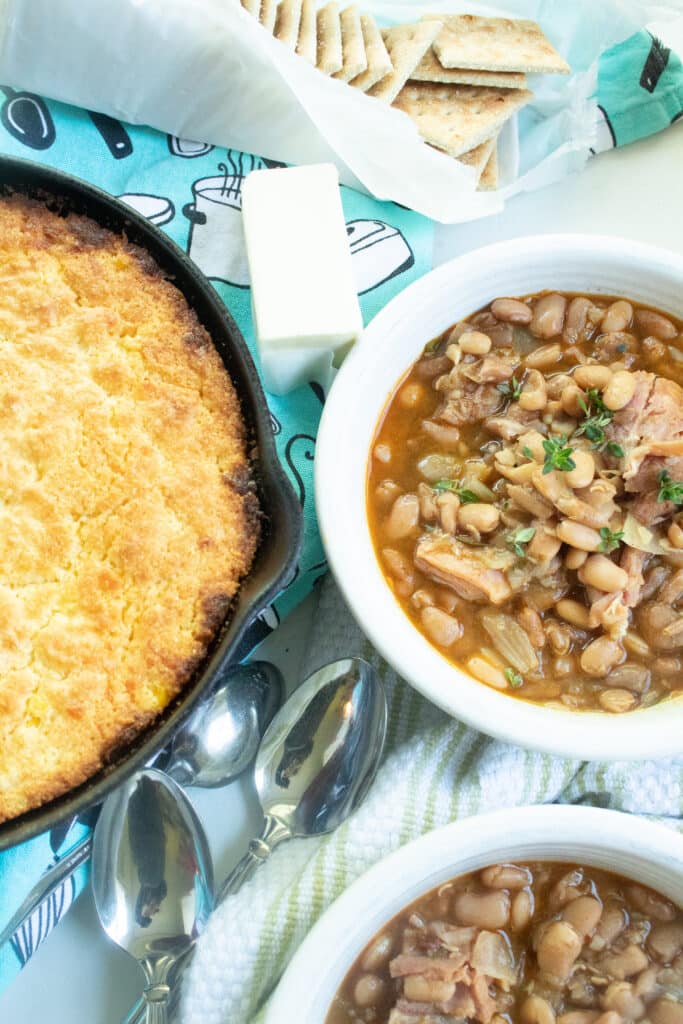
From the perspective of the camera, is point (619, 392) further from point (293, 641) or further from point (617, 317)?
point (293, 641)

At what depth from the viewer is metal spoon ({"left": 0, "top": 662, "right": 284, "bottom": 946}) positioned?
8.00ft

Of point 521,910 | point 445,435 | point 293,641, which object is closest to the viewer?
point 521,910

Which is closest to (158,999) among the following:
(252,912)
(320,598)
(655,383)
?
(252,912)

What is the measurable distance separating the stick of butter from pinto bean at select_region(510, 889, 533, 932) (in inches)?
47.3

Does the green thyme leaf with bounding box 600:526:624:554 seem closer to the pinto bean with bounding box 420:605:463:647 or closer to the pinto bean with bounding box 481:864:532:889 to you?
the pinto bean with bounding box 420:605:463:647

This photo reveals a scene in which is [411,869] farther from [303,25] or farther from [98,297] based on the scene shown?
[303,25]

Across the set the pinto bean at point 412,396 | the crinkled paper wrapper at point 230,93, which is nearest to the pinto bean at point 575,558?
the pinto bean at point 412,396

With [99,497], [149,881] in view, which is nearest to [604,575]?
[99,497]

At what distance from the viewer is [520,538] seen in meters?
2.13

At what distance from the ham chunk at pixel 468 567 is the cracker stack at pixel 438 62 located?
1.09 metres

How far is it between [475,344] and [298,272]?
1.36 ft

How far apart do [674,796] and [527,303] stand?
1.14m

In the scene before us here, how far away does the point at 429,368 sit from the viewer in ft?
7.68

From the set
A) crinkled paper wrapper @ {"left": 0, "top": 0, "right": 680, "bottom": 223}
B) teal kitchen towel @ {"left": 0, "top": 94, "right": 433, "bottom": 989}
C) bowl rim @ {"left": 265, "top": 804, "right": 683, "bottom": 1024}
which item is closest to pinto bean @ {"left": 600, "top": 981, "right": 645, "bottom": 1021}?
bowl rim @ {"left": 265, "top": 804, "right": 683, "bottom": 1024}
